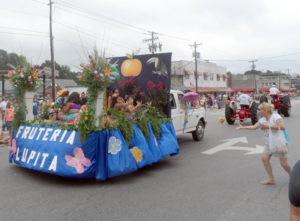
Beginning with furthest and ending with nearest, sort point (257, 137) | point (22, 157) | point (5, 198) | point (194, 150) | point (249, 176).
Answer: point (257, 137) < point (194, 150) < point (22, 157) < point (249, 176) < point (5, 198)

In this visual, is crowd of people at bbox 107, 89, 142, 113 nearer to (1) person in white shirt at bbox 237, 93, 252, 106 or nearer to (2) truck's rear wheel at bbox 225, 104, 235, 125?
(2) truck's rear wheel at bbox 225, 104, 235, 125

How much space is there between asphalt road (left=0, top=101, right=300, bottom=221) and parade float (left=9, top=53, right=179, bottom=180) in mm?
332

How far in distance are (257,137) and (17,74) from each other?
26.7ft

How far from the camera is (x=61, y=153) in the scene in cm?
530

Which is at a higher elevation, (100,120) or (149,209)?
(100,120)

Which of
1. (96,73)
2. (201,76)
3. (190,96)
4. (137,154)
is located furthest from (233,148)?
(201,76)

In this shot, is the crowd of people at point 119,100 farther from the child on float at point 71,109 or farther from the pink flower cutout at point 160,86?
the child on float at point 71,109

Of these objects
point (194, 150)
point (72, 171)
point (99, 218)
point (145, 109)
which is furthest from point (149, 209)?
point (194, 150)

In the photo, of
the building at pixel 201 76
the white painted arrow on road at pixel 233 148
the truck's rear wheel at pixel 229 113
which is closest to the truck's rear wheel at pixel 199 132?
the white painted arrow on road at pixel 233 148

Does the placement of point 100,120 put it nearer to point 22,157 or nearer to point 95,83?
point 95,83

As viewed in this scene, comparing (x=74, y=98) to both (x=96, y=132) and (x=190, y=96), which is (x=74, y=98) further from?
(x=190, y=96)

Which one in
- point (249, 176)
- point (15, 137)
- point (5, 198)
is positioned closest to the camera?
point (5, 198)

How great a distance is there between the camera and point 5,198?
4.70m

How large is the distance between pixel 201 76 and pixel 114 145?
150 feet
